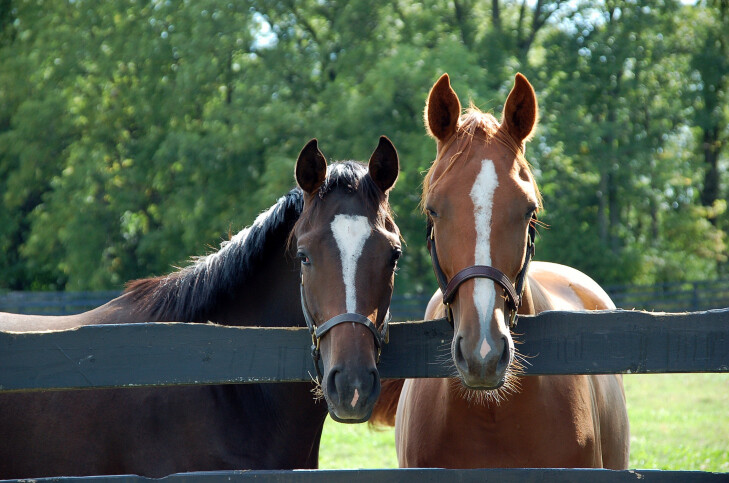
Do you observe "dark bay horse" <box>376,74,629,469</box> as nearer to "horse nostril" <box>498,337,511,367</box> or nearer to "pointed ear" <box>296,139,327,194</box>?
"horse nostril" <box>498,337,511,367</box>

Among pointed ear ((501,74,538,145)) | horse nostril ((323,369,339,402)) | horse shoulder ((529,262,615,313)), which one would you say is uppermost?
pointed ear ((501,74,538,145))

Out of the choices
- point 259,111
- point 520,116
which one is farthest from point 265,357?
point 259,111

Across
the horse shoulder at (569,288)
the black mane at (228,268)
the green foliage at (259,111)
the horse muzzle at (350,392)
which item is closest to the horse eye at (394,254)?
the horse muzzle at (350,392)

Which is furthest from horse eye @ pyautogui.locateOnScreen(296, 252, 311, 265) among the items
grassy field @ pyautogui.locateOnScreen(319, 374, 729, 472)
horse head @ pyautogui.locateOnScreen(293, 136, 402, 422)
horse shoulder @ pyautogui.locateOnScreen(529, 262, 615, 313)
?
grassy field @ pyautogui.locateOnScreen(319, 374, 729, 472)

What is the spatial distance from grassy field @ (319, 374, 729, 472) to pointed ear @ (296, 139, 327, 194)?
2289 mm

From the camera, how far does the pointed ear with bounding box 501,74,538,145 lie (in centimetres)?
284

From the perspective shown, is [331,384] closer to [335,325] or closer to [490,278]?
[335,325]

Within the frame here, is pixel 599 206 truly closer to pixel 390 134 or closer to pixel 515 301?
pixel 390 134

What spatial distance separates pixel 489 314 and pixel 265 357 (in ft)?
2.54

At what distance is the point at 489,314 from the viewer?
92.4 inches

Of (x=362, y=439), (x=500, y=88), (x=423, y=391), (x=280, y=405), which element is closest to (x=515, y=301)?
(x=423, y=391)

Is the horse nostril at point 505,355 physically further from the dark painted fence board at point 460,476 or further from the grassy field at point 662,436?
the grassy field at point 662,436

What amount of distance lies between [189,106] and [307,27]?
4064 mm

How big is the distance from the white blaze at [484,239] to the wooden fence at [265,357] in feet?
0.82
